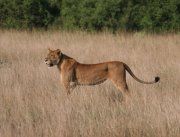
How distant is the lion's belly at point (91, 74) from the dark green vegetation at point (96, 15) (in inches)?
369

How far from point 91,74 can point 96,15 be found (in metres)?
9.91

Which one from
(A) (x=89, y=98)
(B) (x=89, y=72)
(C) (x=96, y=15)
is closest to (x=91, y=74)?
(B) (x=89, y=72)

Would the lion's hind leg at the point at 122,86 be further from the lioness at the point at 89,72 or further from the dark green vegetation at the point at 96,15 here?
the dark green vegetation at the point at 96,15

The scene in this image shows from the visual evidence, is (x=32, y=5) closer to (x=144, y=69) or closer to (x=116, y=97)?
(x=144, y=69)

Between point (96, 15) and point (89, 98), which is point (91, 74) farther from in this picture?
point (96, 15)

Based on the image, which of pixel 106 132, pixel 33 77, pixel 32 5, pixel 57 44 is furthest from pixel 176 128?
pixel 32 5

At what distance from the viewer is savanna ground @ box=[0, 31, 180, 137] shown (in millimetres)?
5969

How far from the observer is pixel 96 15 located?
18.0 metres

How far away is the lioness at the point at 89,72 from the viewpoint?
321 inches

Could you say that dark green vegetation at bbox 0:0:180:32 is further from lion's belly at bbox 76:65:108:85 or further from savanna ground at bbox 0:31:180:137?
lion's belly at bbox 76:65:108:85

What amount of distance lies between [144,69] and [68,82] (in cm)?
237

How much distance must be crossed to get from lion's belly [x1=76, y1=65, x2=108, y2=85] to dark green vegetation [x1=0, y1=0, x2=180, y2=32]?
30.7 feet

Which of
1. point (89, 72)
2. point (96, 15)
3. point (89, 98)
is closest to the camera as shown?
point (89, 98)

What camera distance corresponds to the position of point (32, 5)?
1878cm
